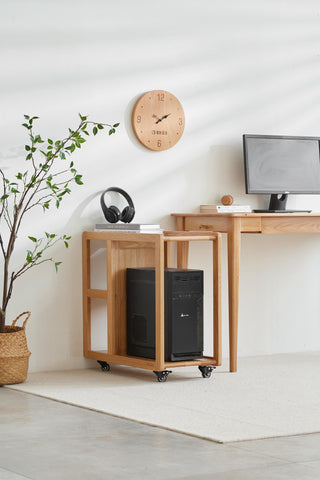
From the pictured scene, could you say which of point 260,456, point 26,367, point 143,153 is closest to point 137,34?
point 143,153

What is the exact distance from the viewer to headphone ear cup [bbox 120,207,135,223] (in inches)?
187

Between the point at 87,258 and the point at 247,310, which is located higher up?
the point at 87,258

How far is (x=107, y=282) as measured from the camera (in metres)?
4.59

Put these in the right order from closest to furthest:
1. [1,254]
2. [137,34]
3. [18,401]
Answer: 1. [18,401]
2. [1,254]
3. [137,34]

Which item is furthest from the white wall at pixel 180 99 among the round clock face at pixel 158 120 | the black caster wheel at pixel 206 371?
the black caster wheel at pixel 206 371

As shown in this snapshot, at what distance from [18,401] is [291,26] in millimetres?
2791

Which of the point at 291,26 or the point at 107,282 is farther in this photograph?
the point at 291,26

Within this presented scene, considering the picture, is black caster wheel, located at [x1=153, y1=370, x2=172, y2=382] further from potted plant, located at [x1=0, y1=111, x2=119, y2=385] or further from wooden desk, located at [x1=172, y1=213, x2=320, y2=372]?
potted plant, located at [x1=0, y1=111, x2=119, y2=385]

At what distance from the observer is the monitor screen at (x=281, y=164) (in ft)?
16.6

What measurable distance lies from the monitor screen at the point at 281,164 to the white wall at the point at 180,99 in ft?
0.58

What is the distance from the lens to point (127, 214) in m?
4.76

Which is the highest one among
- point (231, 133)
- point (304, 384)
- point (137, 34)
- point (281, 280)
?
point (137, 34)

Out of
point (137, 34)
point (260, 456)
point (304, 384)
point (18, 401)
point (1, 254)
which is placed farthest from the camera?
point (137, 34)

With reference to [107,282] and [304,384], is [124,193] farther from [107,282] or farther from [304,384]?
[304,384]
